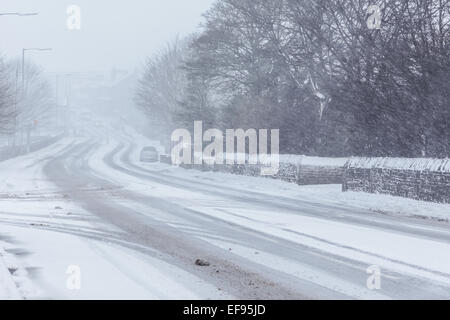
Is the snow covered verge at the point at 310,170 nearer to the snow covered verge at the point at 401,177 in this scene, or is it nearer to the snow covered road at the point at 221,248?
the snow covered verge at the point at 401,177

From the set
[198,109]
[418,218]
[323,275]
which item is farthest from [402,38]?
[198,109]

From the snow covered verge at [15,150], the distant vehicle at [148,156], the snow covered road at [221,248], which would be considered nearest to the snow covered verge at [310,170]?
the snow covered road at [221,248]

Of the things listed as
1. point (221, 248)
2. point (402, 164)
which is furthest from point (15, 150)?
point (221, 248)

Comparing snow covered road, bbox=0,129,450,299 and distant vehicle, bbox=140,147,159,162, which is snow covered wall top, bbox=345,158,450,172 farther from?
distant vehicle, bbox=140,147,159,162

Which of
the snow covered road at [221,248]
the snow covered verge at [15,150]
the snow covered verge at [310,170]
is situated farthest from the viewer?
the snow covered verge at [15,150]

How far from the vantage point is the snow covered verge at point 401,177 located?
18.5m

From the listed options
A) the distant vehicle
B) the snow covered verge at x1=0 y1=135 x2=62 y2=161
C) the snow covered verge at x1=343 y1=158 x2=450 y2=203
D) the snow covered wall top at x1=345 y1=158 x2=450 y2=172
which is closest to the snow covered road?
the snow covered verge at x1=343 y1=158 x2=450 y2=203

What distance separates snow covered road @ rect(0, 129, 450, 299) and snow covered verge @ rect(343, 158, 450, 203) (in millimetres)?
586

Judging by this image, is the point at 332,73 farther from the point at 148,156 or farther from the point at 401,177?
the point at 148,156

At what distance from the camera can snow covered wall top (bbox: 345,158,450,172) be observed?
735 inches

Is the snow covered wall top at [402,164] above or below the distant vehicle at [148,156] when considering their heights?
above

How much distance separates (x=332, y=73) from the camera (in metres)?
28.8

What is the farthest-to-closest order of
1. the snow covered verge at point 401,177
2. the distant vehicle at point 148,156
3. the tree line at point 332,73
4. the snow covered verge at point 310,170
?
1. the distant vehicle at point 148,156
2. the snow covered verge at point 310,170
3. the tree line at point 332,73
4. the snow covered verge at point 401,177

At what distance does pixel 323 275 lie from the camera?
27.1 feet
